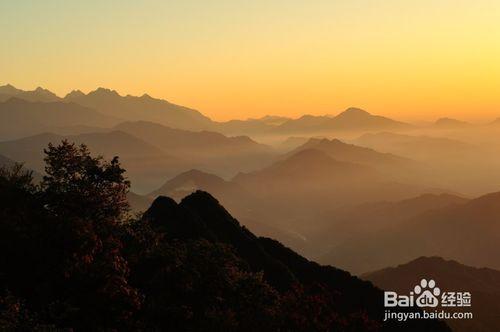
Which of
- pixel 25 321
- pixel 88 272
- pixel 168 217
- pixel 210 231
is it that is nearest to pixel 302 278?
pixel 210 231

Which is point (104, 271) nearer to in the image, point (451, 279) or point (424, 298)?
point (424, 298)

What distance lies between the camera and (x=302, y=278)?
81.6 metres

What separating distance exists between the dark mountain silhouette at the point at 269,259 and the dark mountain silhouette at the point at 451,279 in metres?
74.1

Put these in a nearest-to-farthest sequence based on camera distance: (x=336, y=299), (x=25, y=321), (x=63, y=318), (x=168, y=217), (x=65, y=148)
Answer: (x=25, y=321) < (x=63, y=318) < (x=65, y=148) < (x=336, y=299) < (x=168, y=217)

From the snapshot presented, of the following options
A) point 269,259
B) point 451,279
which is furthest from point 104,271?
point 451,279

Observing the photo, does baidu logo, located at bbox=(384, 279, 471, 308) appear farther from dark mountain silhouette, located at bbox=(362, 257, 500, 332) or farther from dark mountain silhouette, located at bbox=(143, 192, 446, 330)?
dark mountain silhouette, located at bbox=(362, 257, 500, 332)

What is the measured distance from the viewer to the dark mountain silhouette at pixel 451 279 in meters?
141

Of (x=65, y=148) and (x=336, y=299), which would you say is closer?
(x=65, y=148)

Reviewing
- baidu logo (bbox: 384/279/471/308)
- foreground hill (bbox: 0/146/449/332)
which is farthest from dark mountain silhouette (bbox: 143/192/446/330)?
foreground hill (bbox: 0/146/449/332)

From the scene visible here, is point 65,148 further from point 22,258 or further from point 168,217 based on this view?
point 168,217

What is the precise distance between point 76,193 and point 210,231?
49.5m

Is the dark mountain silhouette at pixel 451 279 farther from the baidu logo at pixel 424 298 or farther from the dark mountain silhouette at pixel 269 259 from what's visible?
the dark mountain silhouette at pixel 269 259

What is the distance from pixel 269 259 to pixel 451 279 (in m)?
121

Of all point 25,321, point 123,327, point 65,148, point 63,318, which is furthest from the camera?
point 65,148
